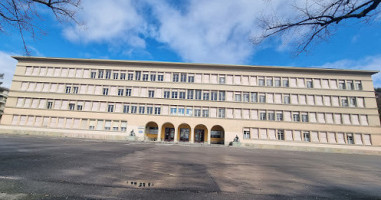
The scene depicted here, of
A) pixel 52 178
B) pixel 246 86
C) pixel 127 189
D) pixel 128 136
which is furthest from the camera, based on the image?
pixel 246 86

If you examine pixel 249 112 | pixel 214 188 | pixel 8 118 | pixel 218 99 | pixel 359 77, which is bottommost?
pixel 214 188

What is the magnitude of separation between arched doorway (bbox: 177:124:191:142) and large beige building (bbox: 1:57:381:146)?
0.58 ft

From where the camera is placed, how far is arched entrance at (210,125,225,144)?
30.8 metres

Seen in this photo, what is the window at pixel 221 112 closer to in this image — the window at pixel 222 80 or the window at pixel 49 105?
the window at pixel 222 80

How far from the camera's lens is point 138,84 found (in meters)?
31.4

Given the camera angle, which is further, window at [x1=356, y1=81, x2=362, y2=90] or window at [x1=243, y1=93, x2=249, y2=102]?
window at [x1=243, y1=93, x2=249, y2=102]

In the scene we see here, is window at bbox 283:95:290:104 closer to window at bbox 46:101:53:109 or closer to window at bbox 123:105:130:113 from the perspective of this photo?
window at bbox 123:105:130:113

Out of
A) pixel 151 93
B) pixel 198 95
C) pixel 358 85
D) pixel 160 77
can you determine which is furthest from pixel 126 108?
pixel 358 85

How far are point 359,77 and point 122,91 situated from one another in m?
41.1

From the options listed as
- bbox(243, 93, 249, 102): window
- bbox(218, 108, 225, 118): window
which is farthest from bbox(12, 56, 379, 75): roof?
bbox(218, 108, 225, 118): window

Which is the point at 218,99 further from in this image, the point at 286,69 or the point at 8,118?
the point at 8,118

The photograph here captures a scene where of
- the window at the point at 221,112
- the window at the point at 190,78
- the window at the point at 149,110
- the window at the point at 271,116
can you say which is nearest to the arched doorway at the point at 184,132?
the window at the point at 149,110

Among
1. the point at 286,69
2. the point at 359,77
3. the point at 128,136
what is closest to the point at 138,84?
the point at 128,136

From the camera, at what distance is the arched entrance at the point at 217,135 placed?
30847 mm
